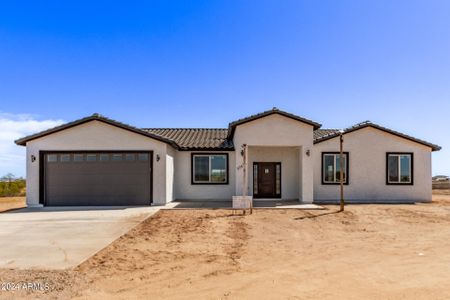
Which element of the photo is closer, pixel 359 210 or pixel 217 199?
pixel 359 210

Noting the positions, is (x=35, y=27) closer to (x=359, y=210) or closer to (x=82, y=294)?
(x=82, y=294)

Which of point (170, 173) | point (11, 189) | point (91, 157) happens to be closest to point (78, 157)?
point (91, 157)

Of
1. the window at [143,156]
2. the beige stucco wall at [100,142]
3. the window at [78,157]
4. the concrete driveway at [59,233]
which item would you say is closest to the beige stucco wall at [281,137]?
the beige stucco wall at [100,142]

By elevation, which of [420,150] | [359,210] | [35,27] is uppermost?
[35,27]

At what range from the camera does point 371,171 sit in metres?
18.7

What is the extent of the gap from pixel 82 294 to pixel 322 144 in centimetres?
1565

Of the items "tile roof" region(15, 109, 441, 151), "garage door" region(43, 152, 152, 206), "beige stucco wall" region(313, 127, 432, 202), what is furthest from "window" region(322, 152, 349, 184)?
"garage door" region(43, 152, 152, 206)

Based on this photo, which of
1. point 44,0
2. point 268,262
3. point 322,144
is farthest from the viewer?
point 322,144

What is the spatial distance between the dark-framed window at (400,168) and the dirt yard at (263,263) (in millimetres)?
7097

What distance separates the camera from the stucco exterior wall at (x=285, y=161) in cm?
1881

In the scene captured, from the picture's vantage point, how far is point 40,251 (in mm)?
8000

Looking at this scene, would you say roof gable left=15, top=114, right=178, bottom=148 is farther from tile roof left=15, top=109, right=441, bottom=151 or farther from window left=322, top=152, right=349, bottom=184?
window left=322, top=152, right=349, bottom=184

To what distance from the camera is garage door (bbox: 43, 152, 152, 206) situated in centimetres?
1633

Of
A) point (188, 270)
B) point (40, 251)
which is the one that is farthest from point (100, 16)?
point (188, 270)
